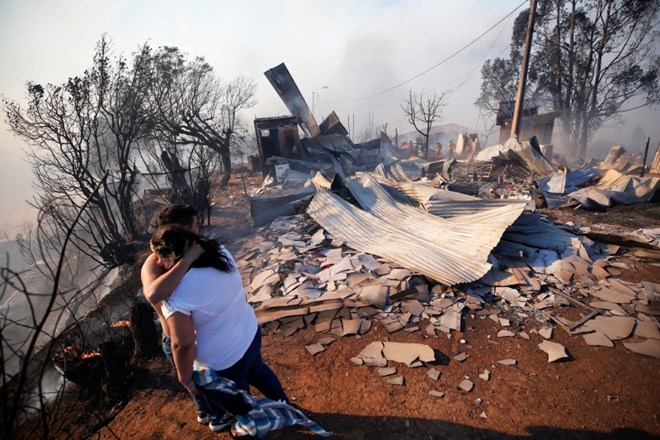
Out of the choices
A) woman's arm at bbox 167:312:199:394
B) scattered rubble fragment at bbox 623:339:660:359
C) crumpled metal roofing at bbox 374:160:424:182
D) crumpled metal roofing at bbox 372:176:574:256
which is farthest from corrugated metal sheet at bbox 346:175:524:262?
woman's arm at bbox 167:312:199:394

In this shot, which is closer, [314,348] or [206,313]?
[206,313]

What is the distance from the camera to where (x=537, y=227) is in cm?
505

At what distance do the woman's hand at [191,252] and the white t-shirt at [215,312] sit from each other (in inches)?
2.1

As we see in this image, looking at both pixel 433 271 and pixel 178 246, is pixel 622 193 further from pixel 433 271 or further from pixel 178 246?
pixel 178 246

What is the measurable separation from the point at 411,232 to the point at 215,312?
13.7ft

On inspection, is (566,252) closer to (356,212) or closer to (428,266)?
(428,266)

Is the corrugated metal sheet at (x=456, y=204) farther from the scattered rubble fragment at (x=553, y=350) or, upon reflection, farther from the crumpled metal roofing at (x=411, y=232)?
the scattered rubble fragment at (x=553, y=350)

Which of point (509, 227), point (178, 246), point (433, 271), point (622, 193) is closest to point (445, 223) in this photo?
point (509, 227)

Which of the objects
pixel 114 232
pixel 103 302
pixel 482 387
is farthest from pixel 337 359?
pixel 114 232

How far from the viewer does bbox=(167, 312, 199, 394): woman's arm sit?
1.54 meters

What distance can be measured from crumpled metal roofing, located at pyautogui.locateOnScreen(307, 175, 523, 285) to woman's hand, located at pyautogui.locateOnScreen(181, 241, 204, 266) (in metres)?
3.32

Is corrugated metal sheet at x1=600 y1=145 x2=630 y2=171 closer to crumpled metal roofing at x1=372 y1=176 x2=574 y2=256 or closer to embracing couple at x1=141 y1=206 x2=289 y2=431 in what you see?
crumpled metal roofing at x1=372 y1=176 x2=574 y2=256

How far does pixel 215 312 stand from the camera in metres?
1.65

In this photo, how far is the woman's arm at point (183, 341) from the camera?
1.54 metres
